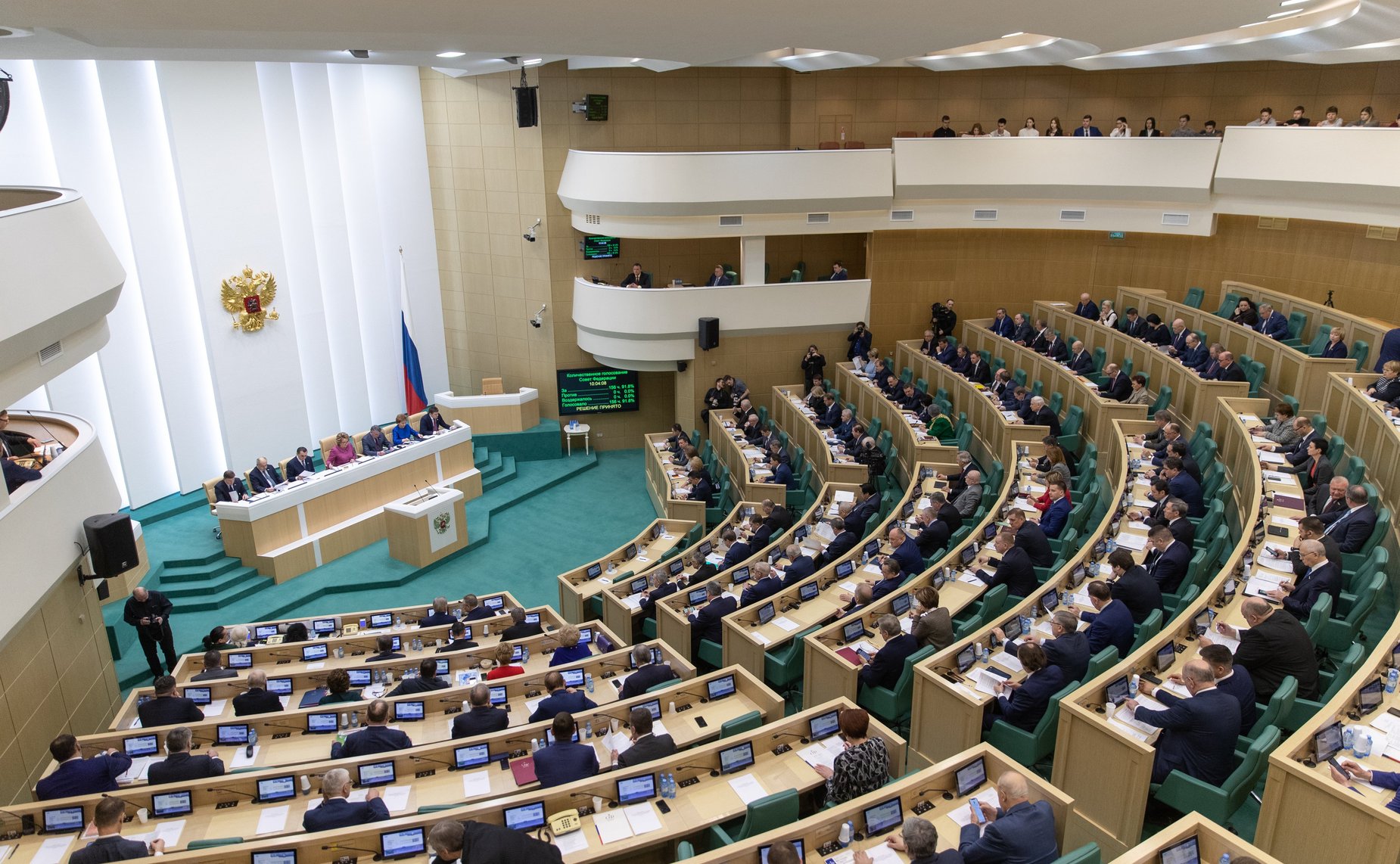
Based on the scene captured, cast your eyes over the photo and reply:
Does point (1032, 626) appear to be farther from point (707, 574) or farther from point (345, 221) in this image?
point (345, 221)

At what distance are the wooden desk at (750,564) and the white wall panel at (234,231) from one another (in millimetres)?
9595

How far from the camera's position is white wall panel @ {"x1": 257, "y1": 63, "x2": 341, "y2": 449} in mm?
15336

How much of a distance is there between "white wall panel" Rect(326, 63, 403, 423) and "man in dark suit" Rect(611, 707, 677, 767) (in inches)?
517

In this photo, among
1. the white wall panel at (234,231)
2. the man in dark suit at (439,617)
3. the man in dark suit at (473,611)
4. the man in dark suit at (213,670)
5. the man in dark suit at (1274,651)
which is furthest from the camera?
the white wall panel at (234,231)

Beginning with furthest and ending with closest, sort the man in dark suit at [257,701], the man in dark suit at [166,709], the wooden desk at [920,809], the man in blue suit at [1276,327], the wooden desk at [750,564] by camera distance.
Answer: the man in blue suit at [1276,327]
the wooden desk at [750,564]
the man in dark suit at [257,701]
the man in dark suit at [166,709]
the wooden desk at [920,809]

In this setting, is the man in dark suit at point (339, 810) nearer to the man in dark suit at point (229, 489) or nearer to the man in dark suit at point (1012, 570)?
the man in dark suit at point (1012, 570)

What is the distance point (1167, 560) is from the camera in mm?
7977

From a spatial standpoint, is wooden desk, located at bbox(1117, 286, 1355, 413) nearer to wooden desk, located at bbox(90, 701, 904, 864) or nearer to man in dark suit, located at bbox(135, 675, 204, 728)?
wooden desk, located at bbox(90, 701, 904, 864)

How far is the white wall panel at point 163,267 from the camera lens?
13539mm

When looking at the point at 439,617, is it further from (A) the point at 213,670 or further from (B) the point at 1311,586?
(B) the point at 1311,586

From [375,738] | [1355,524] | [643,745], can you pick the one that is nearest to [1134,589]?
[1355,524]

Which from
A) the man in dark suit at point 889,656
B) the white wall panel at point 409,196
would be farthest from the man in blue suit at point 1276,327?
the white wall panel at point 409,196

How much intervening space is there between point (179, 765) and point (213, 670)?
6.87 feet

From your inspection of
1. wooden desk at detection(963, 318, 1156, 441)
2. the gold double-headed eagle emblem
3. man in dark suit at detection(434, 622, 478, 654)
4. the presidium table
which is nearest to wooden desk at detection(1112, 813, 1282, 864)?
man in dark suit at detection(434, 622, 478, 654)
